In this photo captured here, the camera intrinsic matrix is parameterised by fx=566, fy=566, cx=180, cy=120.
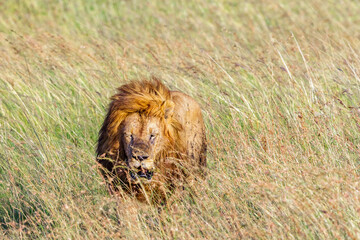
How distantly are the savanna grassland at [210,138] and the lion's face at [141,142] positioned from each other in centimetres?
24

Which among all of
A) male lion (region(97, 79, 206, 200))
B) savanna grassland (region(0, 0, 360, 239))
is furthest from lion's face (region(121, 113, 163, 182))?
savanna grassland (region(0, 0, 360, 239))

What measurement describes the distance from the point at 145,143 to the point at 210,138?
1185 millimetres

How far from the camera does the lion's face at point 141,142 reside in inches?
146

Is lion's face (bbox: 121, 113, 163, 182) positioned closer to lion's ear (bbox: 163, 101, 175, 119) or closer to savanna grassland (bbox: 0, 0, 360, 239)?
lion's ear (bbox: 163, 101, 175, 119)

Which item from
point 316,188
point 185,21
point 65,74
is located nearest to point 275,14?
point 185,21

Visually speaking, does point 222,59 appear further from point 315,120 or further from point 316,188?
point 316,188

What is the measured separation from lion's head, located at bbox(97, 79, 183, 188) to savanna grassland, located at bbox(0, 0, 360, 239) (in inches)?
8.4

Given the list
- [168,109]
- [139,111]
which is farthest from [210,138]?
[139,111]

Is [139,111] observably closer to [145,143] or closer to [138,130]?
[138,130]

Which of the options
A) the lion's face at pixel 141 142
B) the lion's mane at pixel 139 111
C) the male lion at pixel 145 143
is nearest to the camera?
the lion's face at pixel 141 142

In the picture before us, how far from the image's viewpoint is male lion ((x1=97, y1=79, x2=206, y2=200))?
3850 mm

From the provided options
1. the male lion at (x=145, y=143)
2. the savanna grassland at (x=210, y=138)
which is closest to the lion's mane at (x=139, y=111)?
the male lion at (x=145, y=143)

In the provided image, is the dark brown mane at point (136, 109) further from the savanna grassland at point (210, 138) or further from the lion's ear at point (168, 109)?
the savanna grassland at point (210, 138)

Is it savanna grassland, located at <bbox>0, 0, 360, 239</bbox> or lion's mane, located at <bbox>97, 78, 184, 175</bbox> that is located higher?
lion's mane, located at <bbox>97, 78, 184, 175</bbox>
